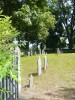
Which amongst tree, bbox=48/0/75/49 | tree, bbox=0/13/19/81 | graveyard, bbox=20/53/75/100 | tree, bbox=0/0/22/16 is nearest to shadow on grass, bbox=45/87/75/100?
graveyard, bbox=20/53/75/100

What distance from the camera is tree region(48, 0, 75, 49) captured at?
65463 millimetres

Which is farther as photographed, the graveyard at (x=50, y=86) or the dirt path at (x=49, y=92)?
the graveyard at (x=50, y=86)

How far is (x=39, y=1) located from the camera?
20906 millimetres

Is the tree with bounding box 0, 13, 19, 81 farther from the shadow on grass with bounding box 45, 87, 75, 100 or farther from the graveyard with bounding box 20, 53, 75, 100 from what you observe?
the shadow on grass with bounding box 45, 87, 75, 100

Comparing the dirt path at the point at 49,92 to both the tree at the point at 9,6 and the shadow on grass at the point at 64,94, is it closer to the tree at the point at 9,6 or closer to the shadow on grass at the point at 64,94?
the shadow on grass at the point at 64,94

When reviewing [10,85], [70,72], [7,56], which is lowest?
[70,72]

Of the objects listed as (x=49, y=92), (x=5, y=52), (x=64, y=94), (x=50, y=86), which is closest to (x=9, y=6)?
(x=50, y=86)

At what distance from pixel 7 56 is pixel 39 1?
17.2m

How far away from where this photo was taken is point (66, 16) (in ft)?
223

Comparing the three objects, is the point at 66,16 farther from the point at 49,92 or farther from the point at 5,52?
the point at 5,52

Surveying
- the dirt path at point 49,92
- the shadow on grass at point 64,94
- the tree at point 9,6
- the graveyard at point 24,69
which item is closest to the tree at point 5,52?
the graveyard at point 24,69

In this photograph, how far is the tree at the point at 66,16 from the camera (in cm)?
6546

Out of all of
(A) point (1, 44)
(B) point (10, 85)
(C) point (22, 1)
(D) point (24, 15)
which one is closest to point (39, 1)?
(C) point (22, 1)

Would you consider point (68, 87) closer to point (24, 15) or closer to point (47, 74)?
point (47, 74)
